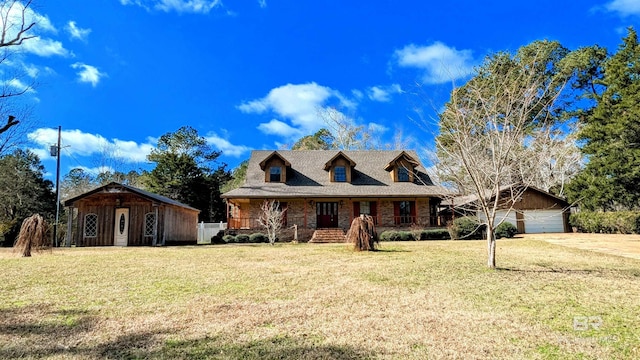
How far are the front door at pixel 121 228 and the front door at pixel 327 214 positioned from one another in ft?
37.9

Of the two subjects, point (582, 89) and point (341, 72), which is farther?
point (582, 89)

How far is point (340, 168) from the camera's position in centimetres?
2502

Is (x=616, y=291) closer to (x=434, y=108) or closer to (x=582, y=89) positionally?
(x=434, y=108)

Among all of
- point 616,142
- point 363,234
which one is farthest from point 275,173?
point 616,142

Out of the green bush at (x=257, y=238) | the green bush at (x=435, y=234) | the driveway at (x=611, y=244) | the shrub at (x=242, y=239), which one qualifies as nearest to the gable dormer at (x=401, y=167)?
the green bush at (x=435, y=234)

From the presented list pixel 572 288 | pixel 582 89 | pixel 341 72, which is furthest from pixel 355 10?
pixel 582 89

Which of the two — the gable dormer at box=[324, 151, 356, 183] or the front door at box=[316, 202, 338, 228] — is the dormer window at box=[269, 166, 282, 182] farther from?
the front door at box=[316, 202, 338, 228]

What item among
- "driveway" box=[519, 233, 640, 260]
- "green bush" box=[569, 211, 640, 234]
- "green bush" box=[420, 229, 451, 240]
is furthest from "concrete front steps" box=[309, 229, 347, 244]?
"green bush" box=[569, 211, 640, 234]

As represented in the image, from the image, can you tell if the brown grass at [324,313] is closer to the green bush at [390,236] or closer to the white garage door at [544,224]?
the green bush at [390,236]

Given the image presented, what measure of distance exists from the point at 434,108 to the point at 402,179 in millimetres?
16397

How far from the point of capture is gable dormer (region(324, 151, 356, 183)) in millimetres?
24745

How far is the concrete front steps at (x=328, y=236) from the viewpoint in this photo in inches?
Result: 833

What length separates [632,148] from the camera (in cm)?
2325

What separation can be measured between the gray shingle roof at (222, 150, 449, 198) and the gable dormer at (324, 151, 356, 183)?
1.50 ft
